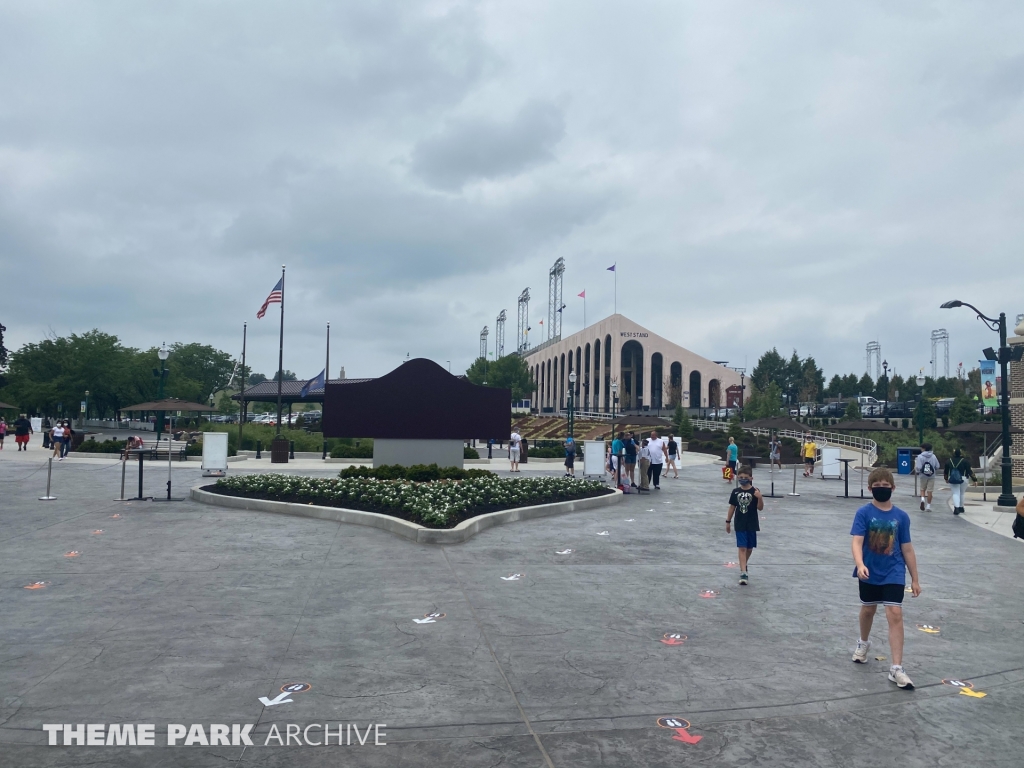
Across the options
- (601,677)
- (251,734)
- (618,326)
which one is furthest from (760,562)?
(618,326)

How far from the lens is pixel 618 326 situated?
104 meters

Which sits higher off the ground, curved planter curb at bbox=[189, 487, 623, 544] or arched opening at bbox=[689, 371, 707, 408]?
arched opening at bbox=[689, 371, 707, 408]

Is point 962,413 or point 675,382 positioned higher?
point 675,382

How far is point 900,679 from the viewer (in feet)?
19.2

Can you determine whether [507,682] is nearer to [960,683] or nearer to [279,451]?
[960,683]

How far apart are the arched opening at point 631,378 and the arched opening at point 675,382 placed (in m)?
4.20

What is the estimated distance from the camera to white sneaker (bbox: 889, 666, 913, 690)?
19.2 ft

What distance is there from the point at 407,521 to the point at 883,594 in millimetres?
8689

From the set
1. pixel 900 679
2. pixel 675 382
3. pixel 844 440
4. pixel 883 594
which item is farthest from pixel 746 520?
pixel 675 382

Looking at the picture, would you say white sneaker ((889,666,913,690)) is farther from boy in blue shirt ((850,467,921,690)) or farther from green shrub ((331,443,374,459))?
green shrub ((331,443,374,459))

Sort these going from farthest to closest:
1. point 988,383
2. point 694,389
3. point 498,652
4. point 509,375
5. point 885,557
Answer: point 694,389 → point 509,375 → point 988,383 → point 498,652 → point 885,557

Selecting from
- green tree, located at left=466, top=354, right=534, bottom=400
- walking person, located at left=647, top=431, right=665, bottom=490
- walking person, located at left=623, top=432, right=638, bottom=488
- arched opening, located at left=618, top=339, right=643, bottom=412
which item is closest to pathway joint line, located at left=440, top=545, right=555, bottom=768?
walking person, located at left=623, top=432, right=638, bottom=488

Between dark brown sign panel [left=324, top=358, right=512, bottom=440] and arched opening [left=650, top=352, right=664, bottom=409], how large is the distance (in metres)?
89.4

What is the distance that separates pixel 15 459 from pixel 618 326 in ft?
270
